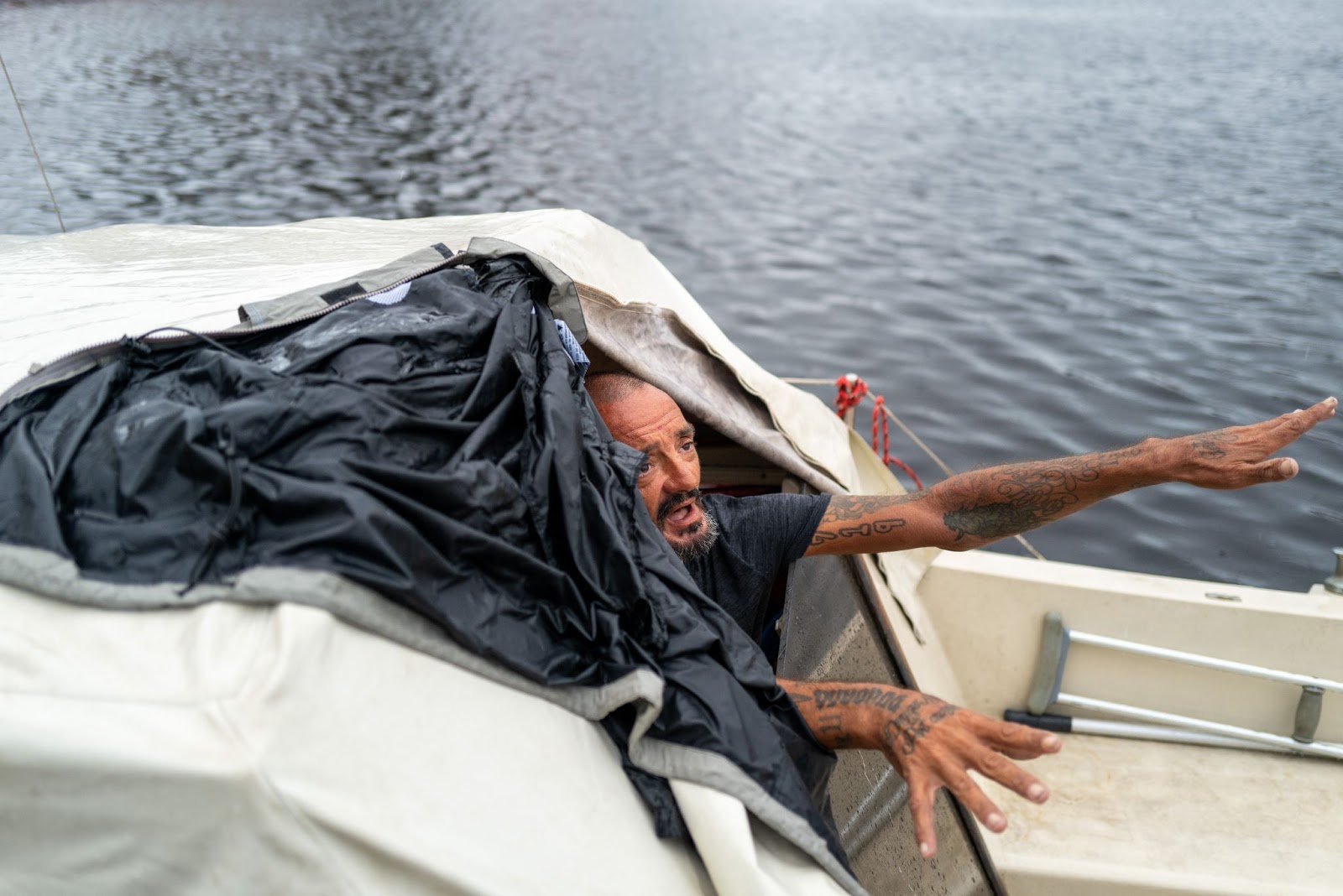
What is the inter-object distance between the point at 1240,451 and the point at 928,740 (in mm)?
1066

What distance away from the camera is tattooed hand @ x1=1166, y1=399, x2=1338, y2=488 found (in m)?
2.32

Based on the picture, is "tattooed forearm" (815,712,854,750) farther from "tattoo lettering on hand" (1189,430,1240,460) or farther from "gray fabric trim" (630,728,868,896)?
"tattoo lettering on hand" (1189,430,1240,460)

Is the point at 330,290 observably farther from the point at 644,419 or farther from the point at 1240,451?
the point at 1240,451

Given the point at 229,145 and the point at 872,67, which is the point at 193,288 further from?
the point at 872,67

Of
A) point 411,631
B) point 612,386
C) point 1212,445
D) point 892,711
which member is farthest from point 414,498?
point 1212,445

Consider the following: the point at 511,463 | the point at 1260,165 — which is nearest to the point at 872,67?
the point at 1260,165

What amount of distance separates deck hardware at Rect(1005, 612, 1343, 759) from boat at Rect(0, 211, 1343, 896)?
10 millimetres

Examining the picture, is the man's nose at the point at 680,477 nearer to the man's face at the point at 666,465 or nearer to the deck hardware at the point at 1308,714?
the man's face at the point at 666,465

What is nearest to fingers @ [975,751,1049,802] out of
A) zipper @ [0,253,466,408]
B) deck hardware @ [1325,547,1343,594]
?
A: zipper @ [0,253,466,408]

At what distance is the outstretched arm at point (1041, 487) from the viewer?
2.35 meters

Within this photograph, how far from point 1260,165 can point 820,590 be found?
12441 mm

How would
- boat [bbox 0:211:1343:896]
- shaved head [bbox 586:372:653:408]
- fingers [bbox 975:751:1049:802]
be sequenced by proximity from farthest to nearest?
shaved head [bbox 586:372:653:408] < fingers [bbox 975:751:1049:802] < boat [bbox 0:211:1343:896]

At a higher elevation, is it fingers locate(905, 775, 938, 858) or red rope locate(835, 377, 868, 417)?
fingers locate(905, 775, 938, 858)

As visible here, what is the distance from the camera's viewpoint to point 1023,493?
276cm
